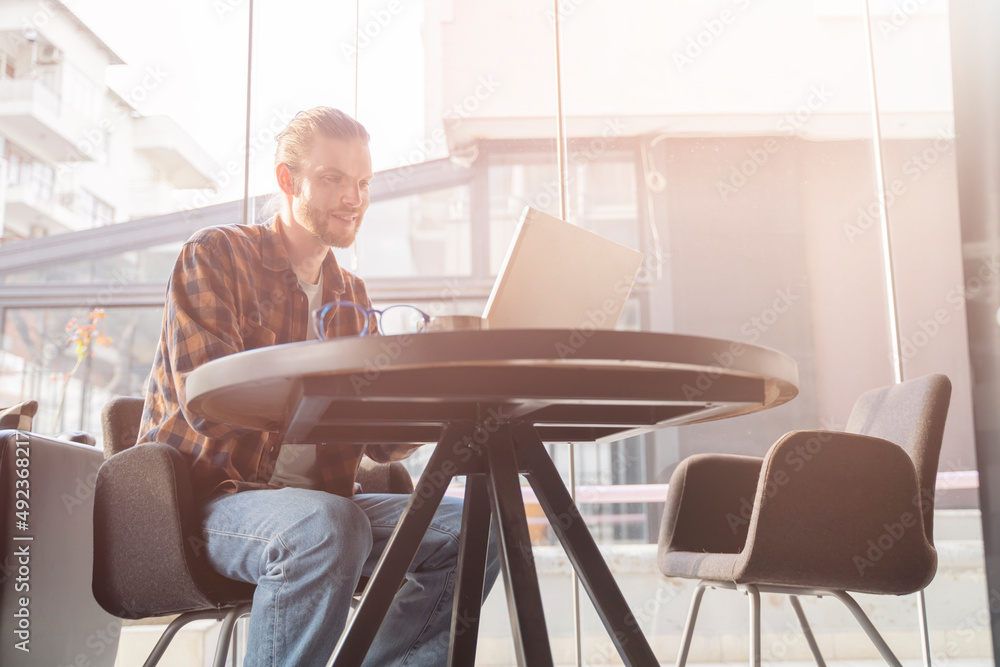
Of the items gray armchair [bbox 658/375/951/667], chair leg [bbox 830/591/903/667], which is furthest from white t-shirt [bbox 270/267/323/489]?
chair leg [bbox 830/591/903/667]

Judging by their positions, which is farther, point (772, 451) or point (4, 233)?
point (4, 233)

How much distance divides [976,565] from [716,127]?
1795 millimetres

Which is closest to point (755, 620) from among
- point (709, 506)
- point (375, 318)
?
point (709, 506)

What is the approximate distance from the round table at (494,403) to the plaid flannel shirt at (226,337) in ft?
0.49

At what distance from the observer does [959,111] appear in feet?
5.88

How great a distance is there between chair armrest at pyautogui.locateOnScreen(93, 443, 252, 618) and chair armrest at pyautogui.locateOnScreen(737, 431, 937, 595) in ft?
3.17

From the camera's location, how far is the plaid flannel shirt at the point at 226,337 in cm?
122

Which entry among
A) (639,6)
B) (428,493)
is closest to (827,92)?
(639,6)

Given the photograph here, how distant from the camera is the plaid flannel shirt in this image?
122 cm

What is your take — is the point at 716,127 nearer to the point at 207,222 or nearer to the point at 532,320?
the point at 207,222

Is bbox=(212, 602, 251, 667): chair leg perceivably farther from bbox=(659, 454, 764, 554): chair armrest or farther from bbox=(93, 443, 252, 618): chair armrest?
bbox=(659, 454, 764, 554): chair armrest

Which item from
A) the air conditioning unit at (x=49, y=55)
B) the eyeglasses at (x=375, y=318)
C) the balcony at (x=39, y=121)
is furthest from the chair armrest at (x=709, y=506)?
the air conditioning unit at (x=49, y=55)

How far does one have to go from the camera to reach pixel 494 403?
0.99 metres

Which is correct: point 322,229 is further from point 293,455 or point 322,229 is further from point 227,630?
point 227,630
